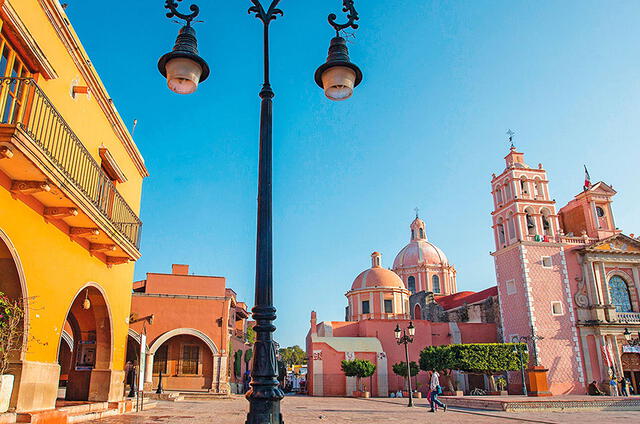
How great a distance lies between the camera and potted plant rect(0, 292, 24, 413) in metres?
6.89

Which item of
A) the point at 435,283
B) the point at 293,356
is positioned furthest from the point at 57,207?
the point at 293,356

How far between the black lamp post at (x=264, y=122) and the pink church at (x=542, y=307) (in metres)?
30.4

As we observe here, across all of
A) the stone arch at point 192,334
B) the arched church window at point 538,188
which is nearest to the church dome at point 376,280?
the arched church window at point 538,188

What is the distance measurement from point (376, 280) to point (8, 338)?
37533mm

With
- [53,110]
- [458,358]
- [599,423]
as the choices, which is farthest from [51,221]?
[458,358]

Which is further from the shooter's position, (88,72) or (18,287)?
(88,72)

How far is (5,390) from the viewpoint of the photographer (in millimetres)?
6914

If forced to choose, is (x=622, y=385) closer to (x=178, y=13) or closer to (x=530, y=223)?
(x=530, y=223)

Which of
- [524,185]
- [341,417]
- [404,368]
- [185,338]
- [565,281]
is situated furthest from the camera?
[524,185]

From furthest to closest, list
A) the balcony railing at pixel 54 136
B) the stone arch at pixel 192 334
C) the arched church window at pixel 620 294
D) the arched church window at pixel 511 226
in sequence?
1. the arched church window at pixel 511 226
2. the arched church window at pixel 620 294
3. the stone arch at pixel 192 334
4. the balcony railing at pixel 54 136

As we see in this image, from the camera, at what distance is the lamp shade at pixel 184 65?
5539mm

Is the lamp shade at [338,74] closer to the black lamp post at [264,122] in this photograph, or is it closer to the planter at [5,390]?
the black lamp post at [264,122]

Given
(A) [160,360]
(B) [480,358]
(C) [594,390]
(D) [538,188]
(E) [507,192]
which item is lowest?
(C) [594,390]

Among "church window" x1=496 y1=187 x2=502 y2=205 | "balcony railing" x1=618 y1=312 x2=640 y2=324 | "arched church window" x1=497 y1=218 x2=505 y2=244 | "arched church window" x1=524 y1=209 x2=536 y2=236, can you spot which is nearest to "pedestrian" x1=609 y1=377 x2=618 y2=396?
"balcony railing" x1=618 y1=312 x2=640 y2=324
